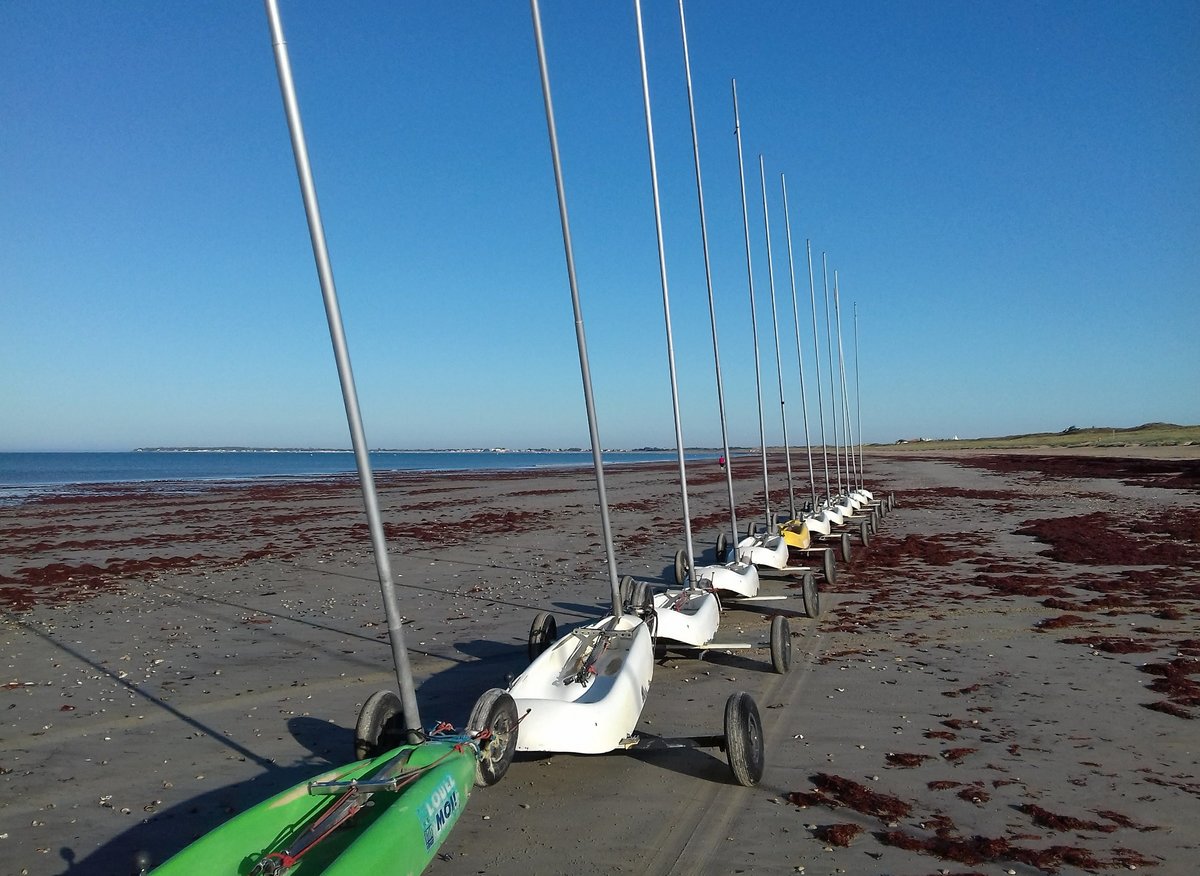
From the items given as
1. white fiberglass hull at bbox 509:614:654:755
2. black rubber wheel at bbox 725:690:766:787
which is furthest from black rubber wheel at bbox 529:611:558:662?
black rubber wheel at bbox 725:690:766:787

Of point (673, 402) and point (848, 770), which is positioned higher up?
point (673, 402)

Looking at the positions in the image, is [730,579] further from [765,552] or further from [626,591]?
[765,552]

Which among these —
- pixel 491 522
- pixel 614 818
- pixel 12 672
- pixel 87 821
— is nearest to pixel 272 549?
pixel 491 522

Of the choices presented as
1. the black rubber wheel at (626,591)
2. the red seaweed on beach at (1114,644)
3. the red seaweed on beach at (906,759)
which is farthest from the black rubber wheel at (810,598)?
→ the red seaweed on beach at (906,759)

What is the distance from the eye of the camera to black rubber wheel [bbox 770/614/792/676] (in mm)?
8906

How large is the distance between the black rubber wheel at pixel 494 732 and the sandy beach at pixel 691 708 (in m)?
0.41

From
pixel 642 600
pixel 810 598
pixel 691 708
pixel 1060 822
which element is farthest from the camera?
pixel 810 598

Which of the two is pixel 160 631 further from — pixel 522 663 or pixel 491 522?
pixel 491 522

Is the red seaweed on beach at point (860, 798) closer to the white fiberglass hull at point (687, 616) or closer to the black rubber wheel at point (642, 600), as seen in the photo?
the white fiberglass hull at point (687, 616)

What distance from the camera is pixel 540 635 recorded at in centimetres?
853

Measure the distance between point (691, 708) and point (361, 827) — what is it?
4.21 meters

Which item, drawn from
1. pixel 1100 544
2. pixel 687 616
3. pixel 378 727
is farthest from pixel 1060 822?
pixel 1100 544

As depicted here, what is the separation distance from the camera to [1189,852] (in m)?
4.79

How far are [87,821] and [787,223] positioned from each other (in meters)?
23.1
